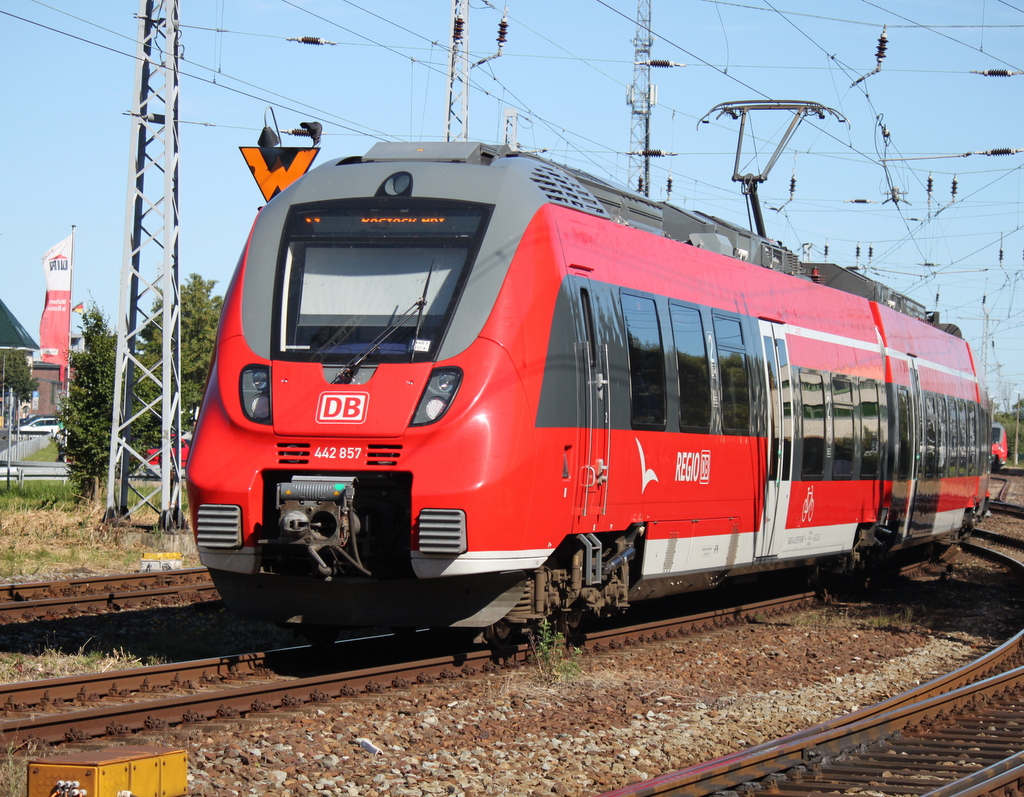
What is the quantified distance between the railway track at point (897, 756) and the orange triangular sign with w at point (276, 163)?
7.72 meters

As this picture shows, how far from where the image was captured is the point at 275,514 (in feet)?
26.1

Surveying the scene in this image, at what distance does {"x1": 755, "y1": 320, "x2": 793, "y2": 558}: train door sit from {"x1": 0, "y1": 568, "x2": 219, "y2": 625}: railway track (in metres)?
5.88

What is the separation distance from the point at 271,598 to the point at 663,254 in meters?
4.61

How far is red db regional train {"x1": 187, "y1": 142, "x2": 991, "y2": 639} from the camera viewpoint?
25.5ft

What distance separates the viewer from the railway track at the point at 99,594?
10.8 meters

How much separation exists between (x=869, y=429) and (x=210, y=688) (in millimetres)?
9714

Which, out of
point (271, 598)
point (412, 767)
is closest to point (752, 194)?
point (271, 598)

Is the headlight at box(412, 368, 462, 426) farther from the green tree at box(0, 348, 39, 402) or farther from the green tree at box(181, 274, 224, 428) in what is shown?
the green tree at box(0, 348, 39, 402)

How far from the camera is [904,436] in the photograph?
53.0 ft

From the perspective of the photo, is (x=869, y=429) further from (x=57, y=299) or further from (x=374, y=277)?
(x=57, y=299)

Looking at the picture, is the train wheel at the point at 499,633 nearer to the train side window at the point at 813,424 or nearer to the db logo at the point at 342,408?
Answer: the db logo at the point at 342,408

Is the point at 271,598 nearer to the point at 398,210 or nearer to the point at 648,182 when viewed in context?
the point at 398,210

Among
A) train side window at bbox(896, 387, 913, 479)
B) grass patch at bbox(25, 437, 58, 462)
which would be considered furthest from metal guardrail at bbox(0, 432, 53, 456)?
train side window at bbox(896, 387, 913, 479)

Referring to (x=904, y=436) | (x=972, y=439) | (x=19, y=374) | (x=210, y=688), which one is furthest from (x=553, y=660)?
(x=19, y=374)
